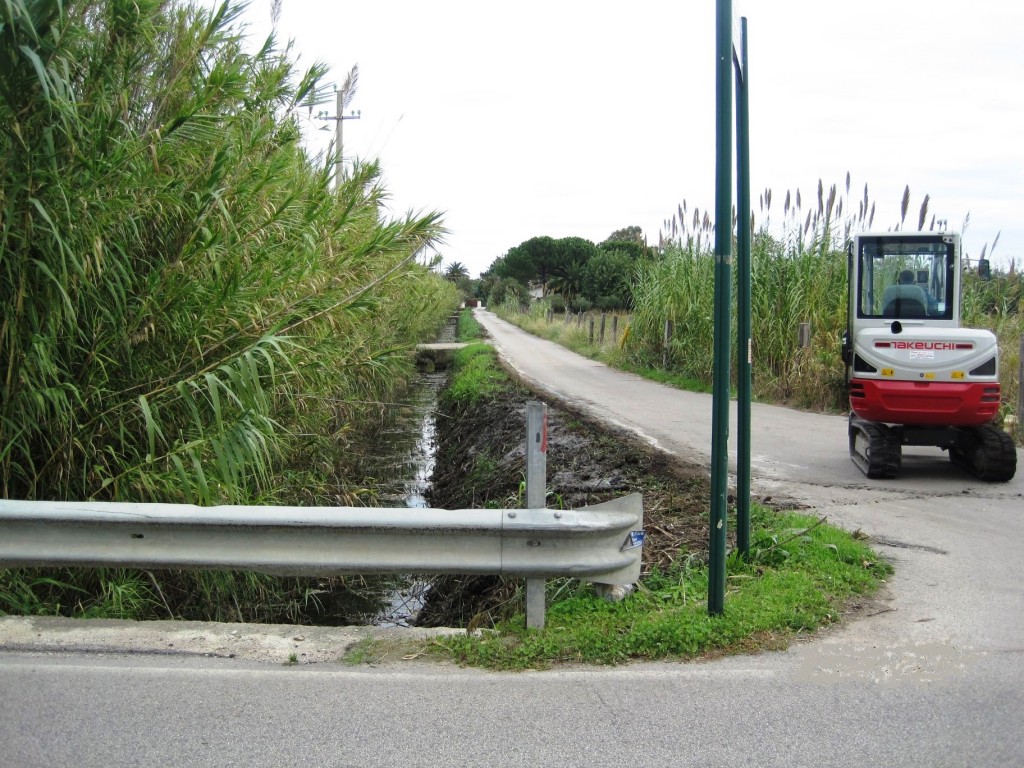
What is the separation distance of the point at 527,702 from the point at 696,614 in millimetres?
1236

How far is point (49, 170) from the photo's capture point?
5.56 metres

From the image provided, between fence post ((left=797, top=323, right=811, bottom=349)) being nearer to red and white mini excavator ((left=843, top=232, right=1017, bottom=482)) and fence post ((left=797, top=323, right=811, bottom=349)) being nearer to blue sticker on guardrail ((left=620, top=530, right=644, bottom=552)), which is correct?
red and white mini excavator ((left=843, top=232, right=1017, bottom=482))

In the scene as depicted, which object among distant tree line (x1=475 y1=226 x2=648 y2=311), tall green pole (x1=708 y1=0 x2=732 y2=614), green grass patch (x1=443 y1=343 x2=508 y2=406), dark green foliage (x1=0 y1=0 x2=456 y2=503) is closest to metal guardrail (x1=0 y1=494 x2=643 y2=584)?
tall green pole (x1=708 y1=0 x2=732 y2=614)

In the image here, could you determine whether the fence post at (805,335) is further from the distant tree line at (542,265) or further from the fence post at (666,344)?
the distant tree line at (542,265)

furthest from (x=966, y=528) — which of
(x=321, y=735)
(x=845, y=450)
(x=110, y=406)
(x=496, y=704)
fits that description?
(x=110, y=406)

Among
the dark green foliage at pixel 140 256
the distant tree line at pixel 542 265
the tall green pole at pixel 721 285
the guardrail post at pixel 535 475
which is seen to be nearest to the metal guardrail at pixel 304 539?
the guardrail post at pixel 535 475

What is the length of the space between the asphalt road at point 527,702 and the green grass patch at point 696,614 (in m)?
0.15

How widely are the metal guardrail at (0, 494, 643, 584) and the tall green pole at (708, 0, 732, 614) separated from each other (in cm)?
54

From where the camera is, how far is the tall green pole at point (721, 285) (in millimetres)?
4469

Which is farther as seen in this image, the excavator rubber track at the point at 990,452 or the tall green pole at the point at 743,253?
the excavator rubber track at the point at 990,452

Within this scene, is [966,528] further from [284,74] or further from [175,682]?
[284,74]

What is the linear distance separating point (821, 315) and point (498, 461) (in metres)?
7.96

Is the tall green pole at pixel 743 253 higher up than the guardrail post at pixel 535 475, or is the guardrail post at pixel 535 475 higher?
the tall green pole at pixel 743 253

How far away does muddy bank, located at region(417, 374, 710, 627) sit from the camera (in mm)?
6633
